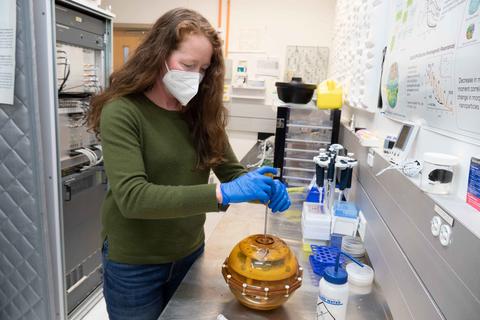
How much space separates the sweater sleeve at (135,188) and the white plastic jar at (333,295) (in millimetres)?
346

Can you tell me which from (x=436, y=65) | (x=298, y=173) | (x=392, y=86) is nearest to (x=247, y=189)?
(x=436, y=65)

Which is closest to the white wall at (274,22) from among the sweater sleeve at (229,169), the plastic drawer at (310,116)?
the plastic drawer at (310,116)

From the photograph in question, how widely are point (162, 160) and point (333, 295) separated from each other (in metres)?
0.62

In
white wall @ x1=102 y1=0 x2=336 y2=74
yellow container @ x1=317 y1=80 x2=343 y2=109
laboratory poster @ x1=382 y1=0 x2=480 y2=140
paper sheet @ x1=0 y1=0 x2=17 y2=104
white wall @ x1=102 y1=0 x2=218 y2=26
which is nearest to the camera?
laboratory poster @ x1=382 y1=0 x2=480 y2=140

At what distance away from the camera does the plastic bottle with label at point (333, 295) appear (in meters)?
0.91

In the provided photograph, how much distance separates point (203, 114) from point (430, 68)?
2.37ft

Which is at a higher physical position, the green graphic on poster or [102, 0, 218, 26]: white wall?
[102, 0, 218, 26]: white wall

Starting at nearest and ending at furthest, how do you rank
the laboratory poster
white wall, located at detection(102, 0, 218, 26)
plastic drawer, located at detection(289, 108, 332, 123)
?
1. the laboratory poster
2. plastic drawer, located at detection(289, 108, 332, 123)
3. white wall, located at detection(102, 0, 218, 26)

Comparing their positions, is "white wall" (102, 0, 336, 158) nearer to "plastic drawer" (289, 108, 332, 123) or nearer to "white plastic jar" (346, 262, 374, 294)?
"plastic drawer" (289, 108, 332, 123)

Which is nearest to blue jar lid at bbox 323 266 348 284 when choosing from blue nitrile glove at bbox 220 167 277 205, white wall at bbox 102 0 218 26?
blue nitrile glove at bbox 220 167 277 205

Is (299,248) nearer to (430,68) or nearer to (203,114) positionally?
(203,114)

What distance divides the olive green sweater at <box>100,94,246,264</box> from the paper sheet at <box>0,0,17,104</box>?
95 centimetres

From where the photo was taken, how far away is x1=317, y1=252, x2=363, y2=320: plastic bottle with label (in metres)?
0.91

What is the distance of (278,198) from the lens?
114cm
